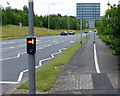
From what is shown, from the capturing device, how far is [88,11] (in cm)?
3984

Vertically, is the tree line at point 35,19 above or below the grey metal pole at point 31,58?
above

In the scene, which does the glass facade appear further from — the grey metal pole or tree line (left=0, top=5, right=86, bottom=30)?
the grey metal pole

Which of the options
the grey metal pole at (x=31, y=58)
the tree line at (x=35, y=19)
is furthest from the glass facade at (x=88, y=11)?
the grey metal pole at (x=31, y=58)

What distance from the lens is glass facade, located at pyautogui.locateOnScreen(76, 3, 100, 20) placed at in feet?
127

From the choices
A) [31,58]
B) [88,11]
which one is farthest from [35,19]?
[31,58]

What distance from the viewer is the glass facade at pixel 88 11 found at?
3859cm

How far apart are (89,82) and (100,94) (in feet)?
5.51

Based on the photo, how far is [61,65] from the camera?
1345 cm

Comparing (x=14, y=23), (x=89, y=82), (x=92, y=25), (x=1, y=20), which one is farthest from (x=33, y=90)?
(x=14, y=23)

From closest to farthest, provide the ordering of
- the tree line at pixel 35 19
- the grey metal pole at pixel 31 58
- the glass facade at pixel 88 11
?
the grey metal pole at pixel 31 58
the glass facade at pixel 88 11
the tree line at pixel 35 19

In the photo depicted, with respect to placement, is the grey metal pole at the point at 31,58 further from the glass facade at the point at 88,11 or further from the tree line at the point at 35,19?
the tree line at the point at 35,19

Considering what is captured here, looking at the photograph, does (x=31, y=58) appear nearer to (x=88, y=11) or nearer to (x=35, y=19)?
(x=88, y=11)

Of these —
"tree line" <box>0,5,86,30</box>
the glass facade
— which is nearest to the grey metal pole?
the glass facade

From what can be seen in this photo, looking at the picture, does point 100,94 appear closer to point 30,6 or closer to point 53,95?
point 53,95
